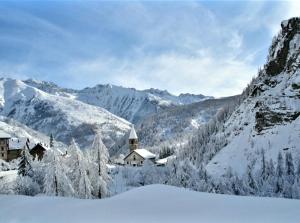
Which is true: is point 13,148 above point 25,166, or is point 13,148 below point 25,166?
above

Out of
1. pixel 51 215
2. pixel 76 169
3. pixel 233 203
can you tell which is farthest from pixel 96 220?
pixel 76 169

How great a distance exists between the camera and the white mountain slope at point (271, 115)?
396ft

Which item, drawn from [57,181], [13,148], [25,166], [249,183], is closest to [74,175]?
[57,181]

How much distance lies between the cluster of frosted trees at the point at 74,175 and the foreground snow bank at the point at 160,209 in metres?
22.8

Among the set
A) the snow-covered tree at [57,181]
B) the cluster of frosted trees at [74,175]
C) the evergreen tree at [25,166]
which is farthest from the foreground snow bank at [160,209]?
the evergreen tree at [25,166]

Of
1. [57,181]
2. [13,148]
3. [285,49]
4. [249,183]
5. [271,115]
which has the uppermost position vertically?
[285,49]

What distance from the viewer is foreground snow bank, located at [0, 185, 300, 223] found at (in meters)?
13.6

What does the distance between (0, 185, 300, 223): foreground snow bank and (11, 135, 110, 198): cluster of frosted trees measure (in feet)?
74.6

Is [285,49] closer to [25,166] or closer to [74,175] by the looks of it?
[25,166]

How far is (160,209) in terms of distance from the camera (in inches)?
594

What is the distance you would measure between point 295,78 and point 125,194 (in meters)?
132

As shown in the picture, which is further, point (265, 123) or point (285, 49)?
point (285, 49)

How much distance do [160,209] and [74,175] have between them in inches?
1177

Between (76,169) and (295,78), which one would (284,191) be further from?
(295,78)
